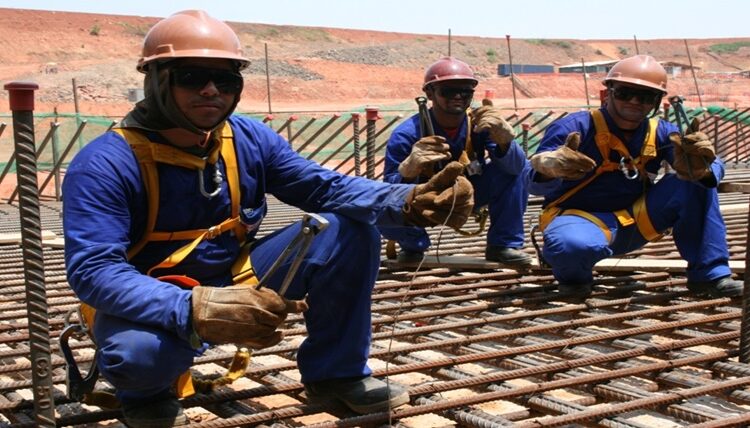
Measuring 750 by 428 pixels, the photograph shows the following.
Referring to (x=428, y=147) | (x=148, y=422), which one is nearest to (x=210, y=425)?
(x=148, y=422)

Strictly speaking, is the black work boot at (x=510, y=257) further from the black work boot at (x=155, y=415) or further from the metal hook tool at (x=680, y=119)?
the black work boot at (x=155, y=415)

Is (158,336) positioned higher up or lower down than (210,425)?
higher up

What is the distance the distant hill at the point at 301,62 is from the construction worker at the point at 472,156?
2526cm

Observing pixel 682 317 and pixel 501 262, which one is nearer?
pixel 682 317

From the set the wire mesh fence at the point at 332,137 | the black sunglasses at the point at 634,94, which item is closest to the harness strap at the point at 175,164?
the black sunglasses at the point at 634,94

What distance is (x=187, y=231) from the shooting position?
2746 millimetres

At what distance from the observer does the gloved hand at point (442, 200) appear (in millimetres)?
2654

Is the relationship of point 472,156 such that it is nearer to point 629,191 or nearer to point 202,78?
point 629,191

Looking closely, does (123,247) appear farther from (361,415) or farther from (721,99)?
(721,99)

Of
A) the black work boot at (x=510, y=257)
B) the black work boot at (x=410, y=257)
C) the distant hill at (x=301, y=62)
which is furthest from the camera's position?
the distant hill at (x=301, y=62)

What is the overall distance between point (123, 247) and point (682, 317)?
2468 mm

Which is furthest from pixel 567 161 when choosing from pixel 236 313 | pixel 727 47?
pixel 727 47

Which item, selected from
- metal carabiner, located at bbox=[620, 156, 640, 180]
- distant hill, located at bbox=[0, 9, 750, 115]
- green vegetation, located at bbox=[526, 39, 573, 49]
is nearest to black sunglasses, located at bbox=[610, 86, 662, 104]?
metal carabiner, located at bbox=[620, 156, 640, 180]

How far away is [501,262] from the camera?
5.11 m
